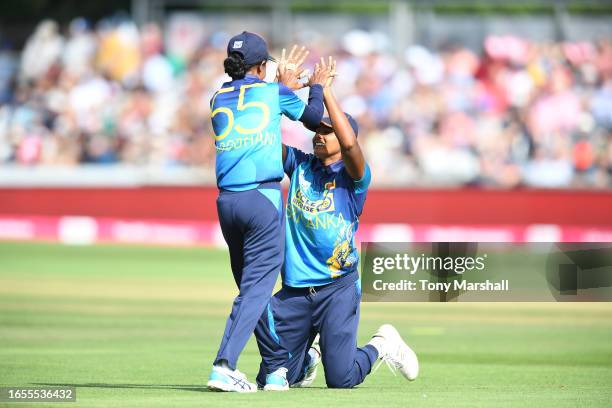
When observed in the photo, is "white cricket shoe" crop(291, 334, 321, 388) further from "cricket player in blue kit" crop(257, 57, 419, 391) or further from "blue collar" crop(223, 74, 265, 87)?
"blue collar" crop(223, 74, 265, 87)

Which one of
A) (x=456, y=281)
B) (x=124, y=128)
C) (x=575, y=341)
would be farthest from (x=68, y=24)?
(x=456, y=281)

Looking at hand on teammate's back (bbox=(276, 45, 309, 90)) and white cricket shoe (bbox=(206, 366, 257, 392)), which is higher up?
hand on teammate's back (bbox=(276, 45, 309, 90))

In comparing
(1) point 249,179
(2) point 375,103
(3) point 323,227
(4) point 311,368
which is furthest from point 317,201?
(2) point 375,103

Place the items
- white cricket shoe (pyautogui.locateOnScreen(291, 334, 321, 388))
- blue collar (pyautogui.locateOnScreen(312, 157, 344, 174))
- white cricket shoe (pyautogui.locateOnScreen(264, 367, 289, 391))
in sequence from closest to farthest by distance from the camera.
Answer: white cricket shoe (pyautogui.locateOnScreen(264, 367, 289, 391))
blue collar (pyautogui.locateOnScreen(312, 157, 344, 174))
white cricket shoe (pyautogui.locateOnScreen(291, 334, 321, 388))

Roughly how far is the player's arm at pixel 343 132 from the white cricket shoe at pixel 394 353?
127 centimetres

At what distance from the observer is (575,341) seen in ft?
41.5

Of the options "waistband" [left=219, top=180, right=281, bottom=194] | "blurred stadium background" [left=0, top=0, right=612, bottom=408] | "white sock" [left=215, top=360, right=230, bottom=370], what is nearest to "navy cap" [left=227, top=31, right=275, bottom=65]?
"waistband" [left=219, top=180, right=281, bottom=194]

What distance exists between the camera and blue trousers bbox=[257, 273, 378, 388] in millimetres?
8734

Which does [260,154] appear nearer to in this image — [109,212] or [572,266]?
[572,266]

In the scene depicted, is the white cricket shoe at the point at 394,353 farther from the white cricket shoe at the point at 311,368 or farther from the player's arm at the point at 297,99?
the player's arm at the point at 297,99

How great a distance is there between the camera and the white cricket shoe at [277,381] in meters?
8.70

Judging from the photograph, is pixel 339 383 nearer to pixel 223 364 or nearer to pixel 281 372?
pixel 281 372

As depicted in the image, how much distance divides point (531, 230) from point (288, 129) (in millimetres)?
4622

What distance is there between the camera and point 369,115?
22859 millimetres
